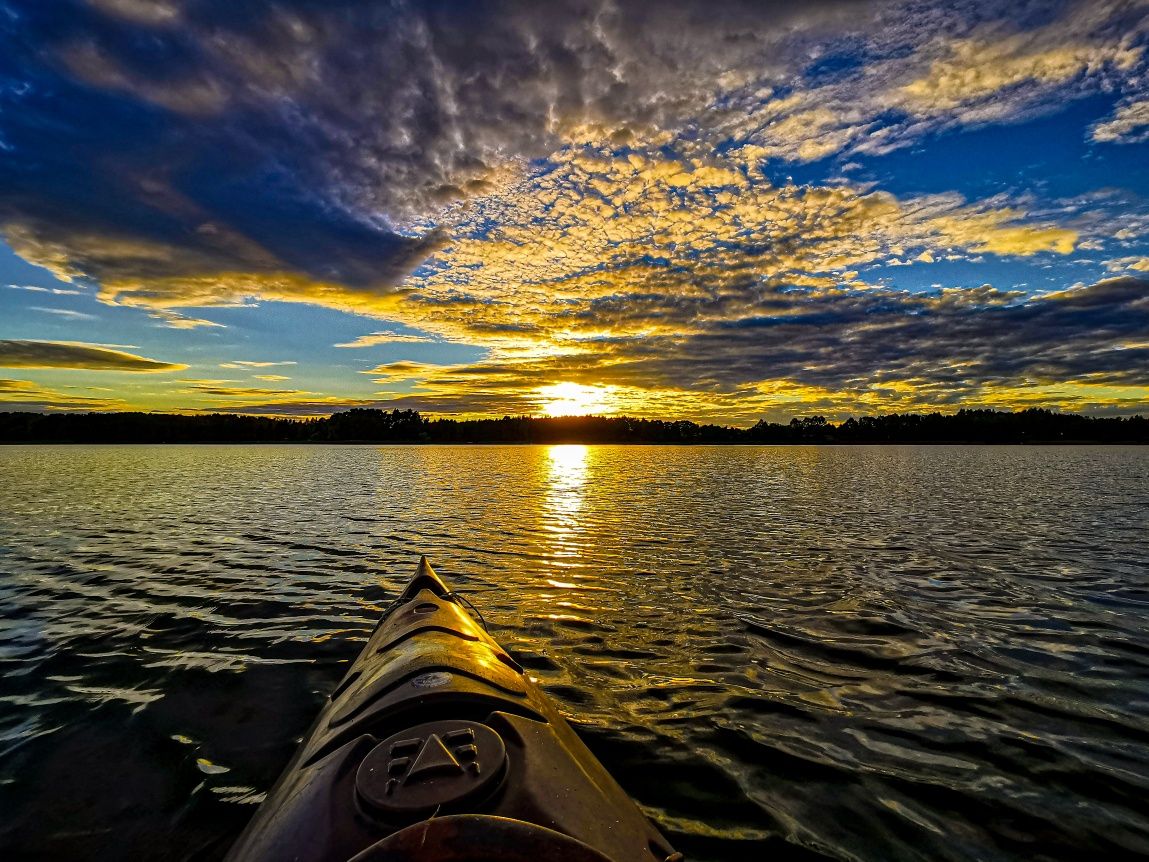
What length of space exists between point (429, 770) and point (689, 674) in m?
5.80

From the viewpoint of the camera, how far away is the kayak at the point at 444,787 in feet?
8.54

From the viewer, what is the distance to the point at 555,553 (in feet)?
58.2

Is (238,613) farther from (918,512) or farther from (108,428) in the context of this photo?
(108,428)

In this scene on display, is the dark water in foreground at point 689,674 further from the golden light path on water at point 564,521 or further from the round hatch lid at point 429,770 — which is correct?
the round hatch lid at point 429,770

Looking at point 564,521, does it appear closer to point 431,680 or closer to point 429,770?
point 431,680

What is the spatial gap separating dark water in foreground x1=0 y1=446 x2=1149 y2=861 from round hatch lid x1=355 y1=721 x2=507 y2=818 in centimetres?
247

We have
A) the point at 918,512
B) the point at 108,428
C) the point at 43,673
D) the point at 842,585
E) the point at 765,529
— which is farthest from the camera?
the point at 108,428

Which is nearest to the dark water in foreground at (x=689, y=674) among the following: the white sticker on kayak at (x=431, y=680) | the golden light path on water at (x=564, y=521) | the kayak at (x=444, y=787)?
the golden light path on water at (x=564, y=521)

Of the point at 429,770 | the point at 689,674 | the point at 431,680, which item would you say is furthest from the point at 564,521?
the point at 429,770

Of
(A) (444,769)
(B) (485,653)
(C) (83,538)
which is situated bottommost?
(C) (83,538)

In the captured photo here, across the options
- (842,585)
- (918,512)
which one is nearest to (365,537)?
(842,585)

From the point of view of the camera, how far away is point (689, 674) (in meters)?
8.28

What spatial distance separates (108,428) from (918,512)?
758 ft

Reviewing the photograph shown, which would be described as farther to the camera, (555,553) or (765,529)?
(765,529)
